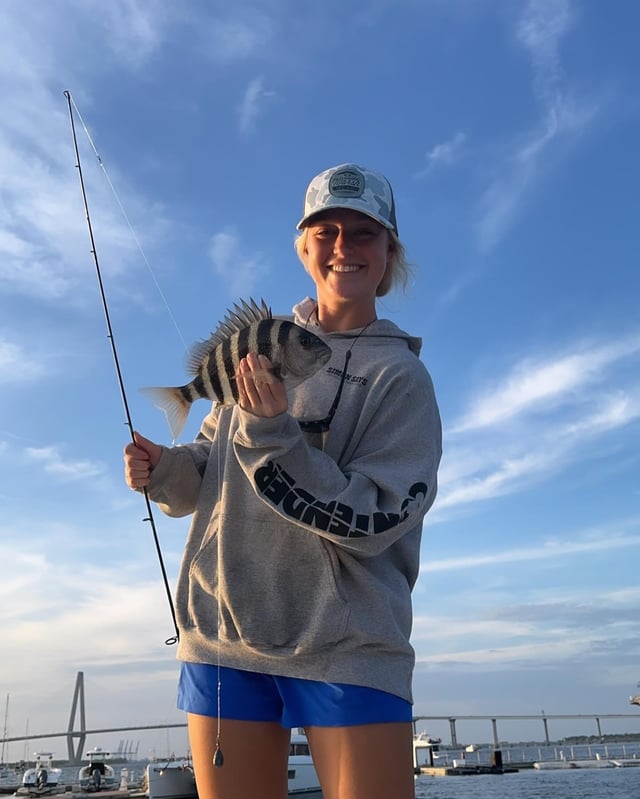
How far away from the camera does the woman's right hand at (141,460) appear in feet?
9.30

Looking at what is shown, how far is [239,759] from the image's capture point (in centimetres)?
242

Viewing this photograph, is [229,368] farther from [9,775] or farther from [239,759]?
[9,775]

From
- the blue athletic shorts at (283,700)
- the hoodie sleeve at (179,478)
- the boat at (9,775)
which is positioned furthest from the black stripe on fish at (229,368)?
the boat at (9,775)

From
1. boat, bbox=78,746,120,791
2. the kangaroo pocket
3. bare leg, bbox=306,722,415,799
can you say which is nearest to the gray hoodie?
the kangaroo pocket

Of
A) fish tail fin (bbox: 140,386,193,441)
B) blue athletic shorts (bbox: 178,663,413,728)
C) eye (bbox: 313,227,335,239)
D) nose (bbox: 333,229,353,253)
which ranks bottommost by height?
blue athletic shorts (bbox: 178,663,413,728)

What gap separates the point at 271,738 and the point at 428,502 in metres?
0.93

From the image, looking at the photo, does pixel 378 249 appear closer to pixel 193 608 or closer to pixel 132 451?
pixel 132 451

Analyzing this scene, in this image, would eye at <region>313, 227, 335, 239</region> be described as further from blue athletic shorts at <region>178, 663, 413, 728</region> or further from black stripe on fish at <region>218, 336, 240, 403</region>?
blue athletic shorts at <region>178, 663, 413, 728</region>

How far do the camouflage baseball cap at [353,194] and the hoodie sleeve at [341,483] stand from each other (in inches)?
35.0

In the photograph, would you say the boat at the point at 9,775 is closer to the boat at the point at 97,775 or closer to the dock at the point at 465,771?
the boat at the point at 97,775

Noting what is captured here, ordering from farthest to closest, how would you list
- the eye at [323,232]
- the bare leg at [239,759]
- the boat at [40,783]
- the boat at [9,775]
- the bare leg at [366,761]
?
the boat at [9,775] → the boat at [40,783] → the eye at [323,232] → the bare leg at [239,759] → the bare leg at [366,761]

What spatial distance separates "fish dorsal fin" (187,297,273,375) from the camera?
118 inches

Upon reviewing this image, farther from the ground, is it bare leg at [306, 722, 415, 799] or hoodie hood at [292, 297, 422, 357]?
hoodie hood at [292, 297, 422, 357]

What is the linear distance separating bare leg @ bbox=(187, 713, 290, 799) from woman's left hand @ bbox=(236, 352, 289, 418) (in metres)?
1.03
